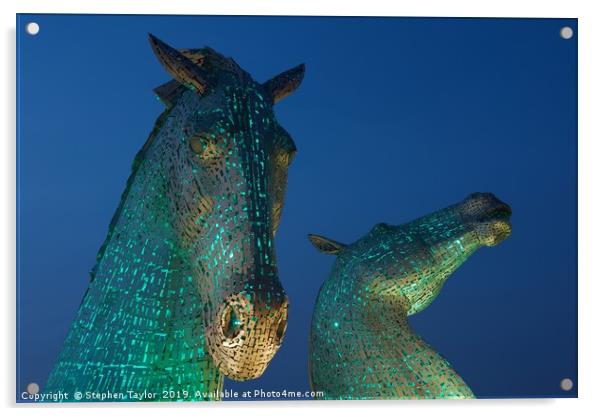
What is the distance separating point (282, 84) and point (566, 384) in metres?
1.38

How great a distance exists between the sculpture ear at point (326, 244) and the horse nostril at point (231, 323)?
123cm

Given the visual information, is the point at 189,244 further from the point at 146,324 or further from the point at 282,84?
the point at 282,84

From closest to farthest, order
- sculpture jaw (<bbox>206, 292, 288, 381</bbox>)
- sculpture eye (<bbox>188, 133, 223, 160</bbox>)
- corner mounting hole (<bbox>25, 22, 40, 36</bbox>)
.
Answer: sculpture jaw (<bbox>206, 292, 288, 381</bbox>), sculpture eye (<bbox>188, 133, 223, 160</bbox>), corner mounting hole (<bbox>25, 22, 40, 36</bbox>)

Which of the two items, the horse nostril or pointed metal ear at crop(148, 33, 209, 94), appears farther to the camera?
pointed metal ear at crop(148, 33, 209, 94)

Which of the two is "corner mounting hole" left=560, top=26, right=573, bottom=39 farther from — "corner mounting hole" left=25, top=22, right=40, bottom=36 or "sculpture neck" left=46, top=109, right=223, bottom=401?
"corner mounting hole" left=25, top=22, right=40, bottom=36

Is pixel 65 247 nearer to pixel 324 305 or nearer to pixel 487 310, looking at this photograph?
pixel 324 305

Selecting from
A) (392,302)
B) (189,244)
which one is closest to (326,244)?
(392,302)

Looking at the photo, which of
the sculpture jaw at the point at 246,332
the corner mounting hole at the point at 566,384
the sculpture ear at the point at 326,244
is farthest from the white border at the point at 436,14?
the sculpture jaw at the point at 246,332

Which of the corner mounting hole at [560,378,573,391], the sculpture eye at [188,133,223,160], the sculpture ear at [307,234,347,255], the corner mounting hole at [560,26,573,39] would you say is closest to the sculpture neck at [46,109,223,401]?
the sculpture eye at [188,133,223,160]

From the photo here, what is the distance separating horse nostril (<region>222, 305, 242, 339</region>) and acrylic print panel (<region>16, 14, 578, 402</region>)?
0.14 metres

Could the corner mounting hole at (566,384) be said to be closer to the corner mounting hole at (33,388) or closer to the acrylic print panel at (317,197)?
the acrylic print panel at (317,197)

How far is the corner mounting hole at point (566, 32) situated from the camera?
2.31 m

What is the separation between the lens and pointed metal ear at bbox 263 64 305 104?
5.11 feet

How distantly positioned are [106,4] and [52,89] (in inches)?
12.4
